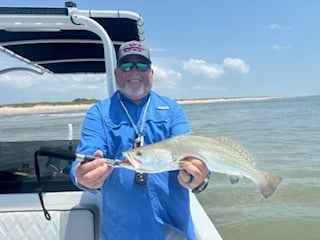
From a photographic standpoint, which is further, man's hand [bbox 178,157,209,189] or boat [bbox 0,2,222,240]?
boat [bbox 0,2,222,240]

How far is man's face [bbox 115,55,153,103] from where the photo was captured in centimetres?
221

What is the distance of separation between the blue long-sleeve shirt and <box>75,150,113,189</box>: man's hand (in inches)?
7.7

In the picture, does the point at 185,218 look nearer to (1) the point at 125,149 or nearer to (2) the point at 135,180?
(2) the point at 135,180

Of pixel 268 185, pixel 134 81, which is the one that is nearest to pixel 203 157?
pixel 268 185

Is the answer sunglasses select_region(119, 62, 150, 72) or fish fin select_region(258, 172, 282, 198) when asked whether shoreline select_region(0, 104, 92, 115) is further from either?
fish fin select_region(258, 172, 282, 198)

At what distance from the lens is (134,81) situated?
2.21m

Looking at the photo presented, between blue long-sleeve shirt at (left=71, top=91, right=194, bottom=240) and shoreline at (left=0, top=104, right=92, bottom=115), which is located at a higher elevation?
blue long-sleeve shirt at (left=71, top=91, right=194, bottom=240)

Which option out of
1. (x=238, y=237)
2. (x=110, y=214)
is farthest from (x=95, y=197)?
(x=238, y=237)

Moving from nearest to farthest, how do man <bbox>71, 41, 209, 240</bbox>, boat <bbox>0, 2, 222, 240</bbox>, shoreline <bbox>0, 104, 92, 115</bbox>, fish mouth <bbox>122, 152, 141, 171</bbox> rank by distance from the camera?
fish mouth <bbox>122, 152, 141, 171</bbox> < man <bbox>71, 41, 209, 240</bbox> < boat <bbox>0, 2, 222, 240</bbox> < shoreline <bbox>0, 104, 92, 115</bbox>

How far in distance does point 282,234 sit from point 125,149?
16.0ft

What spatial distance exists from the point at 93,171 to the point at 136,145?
0.31 metres

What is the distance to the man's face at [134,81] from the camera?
221cm

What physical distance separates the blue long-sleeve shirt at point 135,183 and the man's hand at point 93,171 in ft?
0.64

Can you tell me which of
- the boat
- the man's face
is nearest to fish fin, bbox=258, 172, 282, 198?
the boat
